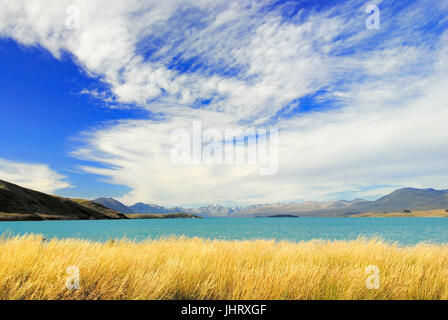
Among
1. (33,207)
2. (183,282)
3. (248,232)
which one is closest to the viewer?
(183,282)

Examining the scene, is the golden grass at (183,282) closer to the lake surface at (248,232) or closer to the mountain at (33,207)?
the lake surface at (248,232)

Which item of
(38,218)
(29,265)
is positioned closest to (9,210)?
(38,218)

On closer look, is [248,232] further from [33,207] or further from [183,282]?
[33,207]

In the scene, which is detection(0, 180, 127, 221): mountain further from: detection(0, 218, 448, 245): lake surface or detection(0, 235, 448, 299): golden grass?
detection(0, 235, 448, 299): golden grass

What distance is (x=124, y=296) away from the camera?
5.16 metres

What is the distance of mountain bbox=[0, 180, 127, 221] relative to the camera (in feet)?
365

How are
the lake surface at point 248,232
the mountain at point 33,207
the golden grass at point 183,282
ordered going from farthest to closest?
the mountain at point 33,207 → the lake surface at point 248,232 → the golden grass at point 183,282

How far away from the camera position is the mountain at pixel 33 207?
365 feet

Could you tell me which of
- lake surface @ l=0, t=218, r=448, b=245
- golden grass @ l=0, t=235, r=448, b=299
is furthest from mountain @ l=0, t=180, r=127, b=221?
golden grass @ l=0, t=235, r=448, b=299

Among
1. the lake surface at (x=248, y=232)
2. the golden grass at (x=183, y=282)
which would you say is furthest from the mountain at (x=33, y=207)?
the golden grass at (x=183, y=282)

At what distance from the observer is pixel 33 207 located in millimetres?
124312

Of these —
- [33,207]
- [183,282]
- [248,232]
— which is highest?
[183,282]

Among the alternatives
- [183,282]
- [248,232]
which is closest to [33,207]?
[248,232]
